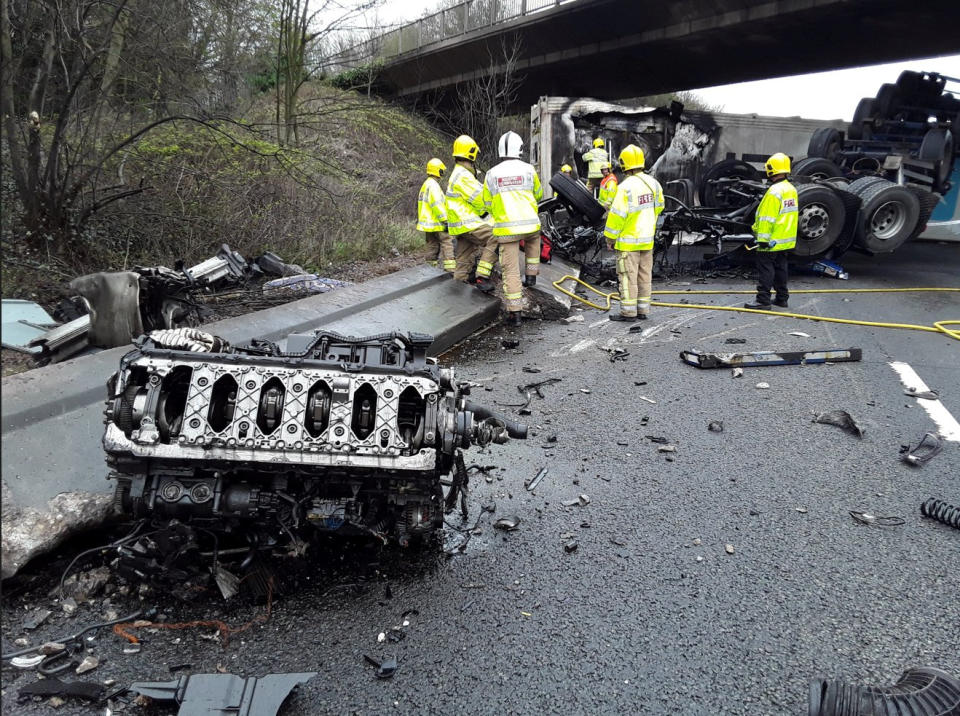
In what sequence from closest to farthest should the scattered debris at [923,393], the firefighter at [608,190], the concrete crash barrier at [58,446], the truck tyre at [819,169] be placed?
the concrete crash barrier at [58,446] < the scattered debris at [923,393] < the firefighter at [608,190] < the truck tyre at [819,169]

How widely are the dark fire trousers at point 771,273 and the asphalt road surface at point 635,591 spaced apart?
11.1 feet

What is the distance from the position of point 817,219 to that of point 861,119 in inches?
152

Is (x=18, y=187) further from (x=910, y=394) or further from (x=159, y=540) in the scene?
(x=910, y=394)

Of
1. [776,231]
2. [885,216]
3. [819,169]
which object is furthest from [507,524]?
[819,169]

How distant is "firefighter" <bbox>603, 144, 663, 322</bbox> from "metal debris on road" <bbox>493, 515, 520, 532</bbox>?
4769mm

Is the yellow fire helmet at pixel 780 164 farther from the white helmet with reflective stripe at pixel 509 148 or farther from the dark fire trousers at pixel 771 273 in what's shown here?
the white helmet with reflective stripe at pixel 509 148

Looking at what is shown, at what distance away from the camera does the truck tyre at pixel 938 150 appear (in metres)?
10.9

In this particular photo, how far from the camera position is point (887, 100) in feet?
37.5

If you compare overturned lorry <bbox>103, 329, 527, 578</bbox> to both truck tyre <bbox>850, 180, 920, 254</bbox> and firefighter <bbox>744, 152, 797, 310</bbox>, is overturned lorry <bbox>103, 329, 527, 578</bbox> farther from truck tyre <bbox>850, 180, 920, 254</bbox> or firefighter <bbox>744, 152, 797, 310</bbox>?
truck tyre <bbox>850, 180, 920, 254</bbox>

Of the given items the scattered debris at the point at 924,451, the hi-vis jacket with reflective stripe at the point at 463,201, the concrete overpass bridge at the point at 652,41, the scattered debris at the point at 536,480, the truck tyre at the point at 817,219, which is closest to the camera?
the scattered debris at the point at 536,480

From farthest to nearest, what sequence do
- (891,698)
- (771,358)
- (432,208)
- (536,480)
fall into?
1. (432,208)
2. (771,358)
3. (536,480)
4. (891,698)

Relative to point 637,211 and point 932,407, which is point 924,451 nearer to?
point 932,407

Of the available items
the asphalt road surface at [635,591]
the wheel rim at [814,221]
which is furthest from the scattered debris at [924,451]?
the wheel rim at [814,221]

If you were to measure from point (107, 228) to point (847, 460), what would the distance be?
708 centimetres
